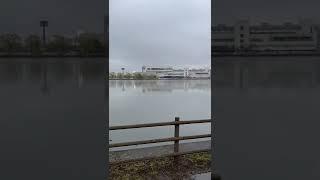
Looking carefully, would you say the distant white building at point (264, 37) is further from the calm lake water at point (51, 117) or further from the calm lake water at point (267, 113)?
the calm lake water at point (51, 117)

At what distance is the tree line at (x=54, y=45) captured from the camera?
6.29 ft

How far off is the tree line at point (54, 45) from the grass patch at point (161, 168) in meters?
2.60

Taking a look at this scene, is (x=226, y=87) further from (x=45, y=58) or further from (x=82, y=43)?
(x=45, y=58)

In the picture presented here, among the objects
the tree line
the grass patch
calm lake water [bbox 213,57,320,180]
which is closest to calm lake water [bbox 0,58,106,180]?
the tree line

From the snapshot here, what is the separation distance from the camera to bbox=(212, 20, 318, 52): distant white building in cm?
205

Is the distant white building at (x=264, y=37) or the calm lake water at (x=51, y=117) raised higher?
the distant white building at (x=264, y=37)

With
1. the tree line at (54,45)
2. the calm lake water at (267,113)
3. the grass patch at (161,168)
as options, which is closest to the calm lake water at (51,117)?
the tree line at (54,45)

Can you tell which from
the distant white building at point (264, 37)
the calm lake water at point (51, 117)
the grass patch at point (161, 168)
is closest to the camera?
the calm lake water at point (51, 117)

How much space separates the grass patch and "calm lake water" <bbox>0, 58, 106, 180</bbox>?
238cm

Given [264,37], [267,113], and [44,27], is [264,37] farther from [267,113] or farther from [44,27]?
[44,27]

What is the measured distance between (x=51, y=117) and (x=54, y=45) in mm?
396

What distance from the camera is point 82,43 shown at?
201cm

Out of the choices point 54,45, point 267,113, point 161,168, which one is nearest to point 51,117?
point 54,45

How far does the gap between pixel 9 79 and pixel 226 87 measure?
46.9 inches
